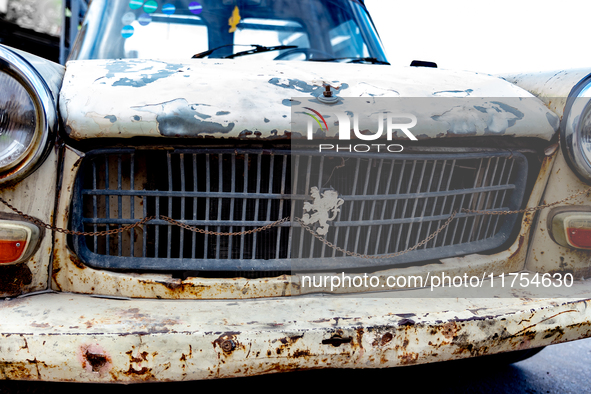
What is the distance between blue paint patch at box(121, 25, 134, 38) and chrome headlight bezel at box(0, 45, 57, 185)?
3.50 feet

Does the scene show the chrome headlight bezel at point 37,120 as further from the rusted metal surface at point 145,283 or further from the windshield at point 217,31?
the windshield at point 217,31

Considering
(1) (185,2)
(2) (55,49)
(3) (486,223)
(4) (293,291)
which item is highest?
(1) (185,2)

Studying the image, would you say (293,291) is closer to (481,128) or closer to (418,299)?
(418,299)

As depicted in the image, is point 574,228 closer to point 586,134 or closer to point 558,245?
point 558,245

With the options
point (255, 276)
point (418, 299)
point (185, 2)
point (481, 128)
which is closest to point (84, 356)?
point (255, 276)

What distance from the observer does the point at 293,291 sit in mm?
1567

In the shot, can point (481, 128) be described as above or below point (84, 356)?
above

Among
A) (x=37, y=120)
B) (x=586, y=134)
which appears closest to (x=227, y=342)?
(x=37, y=120)

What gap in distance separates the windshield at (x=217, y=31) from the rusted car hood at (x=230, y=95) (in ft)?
1.80

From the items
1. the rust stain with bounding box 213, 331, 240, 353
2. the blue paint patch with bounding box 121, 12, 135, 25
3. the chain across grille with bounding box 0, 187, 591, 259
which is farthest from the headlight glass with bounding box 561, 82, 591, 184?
the blue paint patch with bounding box 121, 12, 135, 25

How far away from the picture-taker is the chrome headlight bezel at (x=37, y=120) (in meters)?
1.31

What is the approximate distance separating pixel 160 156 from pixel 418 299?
1.01 m

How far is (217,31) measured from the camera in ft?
8.10

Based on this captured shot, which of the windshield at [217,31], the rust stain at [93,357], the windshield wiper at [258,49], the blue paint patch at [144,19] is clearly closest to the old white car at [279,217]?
the rust stain at [93,357]
